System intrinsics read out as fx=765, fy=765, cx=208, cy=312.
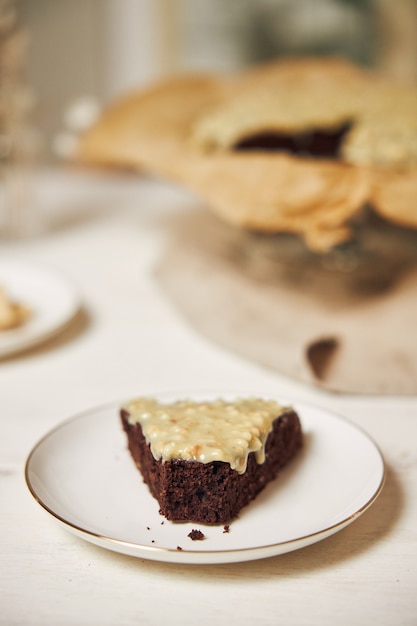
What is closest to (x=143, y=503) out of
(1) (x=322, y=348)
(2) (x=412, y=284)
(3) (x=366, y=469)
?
(3) (x=366, y=469)

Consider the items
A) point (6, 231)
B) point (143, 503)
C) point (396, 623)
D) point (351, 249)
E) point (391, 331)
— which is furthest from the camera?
point (6, 231)

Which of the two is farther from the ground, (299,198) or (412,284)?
(299,198)

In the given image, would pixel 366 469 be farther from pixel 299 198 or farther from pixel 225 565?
pixel 299 198

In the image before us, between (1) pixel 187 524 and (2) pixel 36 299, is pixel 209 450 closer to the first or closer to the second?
(1) pixel 187 524

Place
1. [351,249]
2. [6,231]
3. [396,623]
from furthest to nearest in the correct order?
[6,231] → [351,249] → [396,623]

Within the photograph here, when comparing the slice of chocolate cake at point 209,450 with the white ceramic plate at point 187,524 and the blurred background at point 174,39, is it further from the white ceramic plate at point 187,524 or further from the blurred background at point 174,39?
the blurred background at point 174,39

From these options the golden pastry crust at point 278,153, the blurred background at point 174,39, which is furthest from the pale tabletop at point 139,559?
the blurred background at point 174,39

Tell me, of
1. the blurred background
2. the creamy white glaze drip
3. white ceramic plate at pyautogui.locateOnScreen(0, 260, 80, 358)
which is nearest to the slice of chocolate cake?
the creamy white glaze drip

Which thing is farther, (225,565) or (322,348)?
(322,348)
